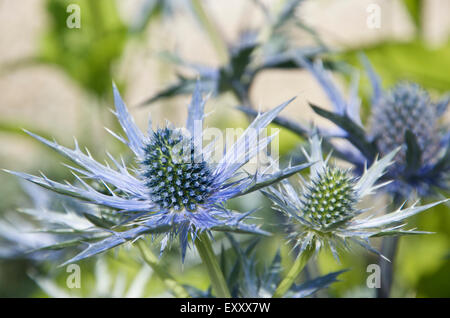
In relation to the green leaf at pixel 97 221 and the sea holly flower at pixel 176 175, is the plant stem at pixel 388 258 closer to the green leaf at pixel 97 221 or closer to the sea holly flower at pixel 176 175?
the sea holly flower at pixel 176 175

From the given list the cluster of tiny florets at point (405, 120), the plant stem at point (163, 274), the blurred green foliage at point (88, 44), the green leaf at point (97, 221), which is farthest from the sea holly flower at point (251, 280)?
the blurred green foliage at point (88, 44)

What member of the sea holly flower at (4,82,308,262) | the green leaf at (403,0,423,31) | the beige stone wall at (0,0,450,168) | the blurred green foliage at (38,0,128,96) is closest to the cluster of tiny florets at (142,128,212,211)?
the sea holly flower at (4,82,308,262)

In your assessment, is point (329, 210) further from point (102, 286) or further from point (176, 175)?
point (102, 286)

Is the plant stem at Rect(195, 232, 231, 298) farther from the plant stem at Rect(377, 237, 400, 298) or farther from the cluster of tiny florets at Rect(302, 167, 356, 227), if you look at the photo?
the plant stem at Rect(377, 237, 400, 298)

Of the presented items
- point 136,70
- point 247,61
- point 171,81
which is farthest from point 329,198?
point 136,70

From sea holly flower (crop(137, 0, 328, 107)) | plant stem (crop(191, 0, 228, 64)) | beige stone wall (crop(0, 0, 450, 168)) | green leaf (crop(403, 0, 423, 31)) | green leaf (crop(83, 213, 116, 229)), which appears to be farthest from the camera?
beige stone wall (crop(0, 0, 450, 168))
